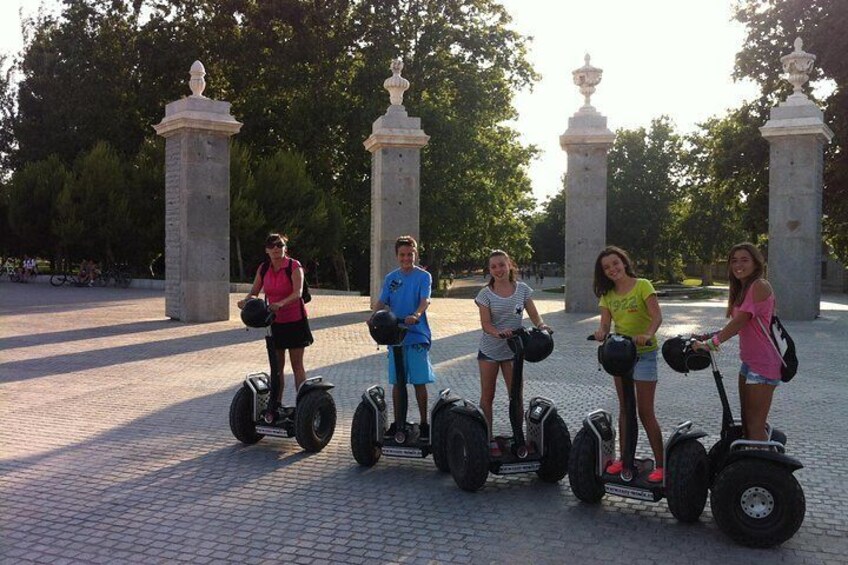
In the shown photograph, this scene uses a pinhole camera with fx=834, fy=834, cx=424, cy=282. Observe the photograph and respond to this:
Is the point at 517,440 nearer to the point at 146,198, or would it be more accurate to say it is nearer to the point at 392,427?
the point at 392,427

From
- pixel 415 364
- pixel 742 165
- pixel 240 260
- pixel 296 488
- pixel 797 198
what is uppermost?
pixel 742 165

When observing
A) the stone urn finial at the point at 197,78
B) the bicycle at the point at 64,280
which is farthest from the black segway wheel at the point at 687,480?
the bicycle at the point at 64,280

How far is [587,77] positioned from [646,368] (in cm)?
1666

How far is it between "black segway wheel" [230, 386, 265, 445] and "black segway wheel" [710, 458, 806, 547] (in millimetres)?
3784

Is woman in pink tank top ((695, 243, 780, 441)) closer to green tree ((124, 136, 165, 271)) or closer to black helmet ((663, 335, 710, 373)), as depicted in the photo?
black helmet ((663, 335, 710, 373))

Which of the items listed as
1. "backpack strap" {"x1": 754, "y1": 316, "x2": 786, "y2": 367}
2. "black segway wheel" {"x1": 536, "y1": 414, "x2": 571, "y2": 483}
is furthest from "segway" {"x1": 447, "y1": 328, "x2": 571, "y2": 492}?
"backpack strap" {"x1": 754, "y1": 316, "x2": 786, "y2": 367}

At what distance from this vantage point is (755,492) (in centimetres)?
472

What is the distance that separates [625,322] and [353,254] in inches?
1517

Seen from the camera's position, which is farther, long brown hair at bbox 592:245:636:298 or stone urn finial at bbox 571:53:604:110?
stone urn finial at bbox 571:53:604:110

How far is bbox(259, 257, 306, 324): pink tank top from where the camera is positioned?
7.20 metres

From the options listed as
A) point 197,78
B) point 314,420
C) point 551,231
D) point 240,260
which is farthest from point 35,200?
point 551,231

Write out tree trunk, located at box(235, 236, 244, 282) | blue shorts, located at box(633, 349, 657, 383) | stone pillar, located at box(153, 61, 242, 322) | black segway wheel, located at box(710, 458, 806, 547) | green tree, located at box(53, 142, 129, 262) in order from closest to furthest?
black segway wheel, located at box(710, 458, 806, 547), blue shorts, located at box(633, 349, 657, 383), stone pillar, located at box(153, 61, 242, 322), tree trunk, located at box(235, 236, 244, 282), green tree, located at box(53, 142, 129, 262)

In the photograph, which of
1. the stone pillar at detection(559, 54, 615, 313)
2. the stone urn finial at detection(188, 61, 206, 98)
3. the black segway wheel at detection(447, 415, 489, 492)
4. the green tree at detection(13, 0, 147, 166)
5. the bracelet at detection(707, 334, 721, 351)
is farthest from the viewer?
the green tree at detection(13, 0, 147, 166)

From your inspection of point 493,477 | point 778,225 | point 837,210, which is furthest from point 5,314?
point 837,210
